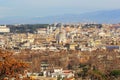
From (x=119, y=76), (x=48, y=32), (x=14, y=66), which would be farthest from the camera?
(x=48, y=32)

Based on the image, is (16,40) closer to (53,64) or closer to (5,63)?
(53,64)

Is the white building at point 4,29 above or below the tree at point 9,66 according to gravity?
below

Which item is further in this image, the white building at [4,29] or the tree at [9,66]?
the white building at [4,29]

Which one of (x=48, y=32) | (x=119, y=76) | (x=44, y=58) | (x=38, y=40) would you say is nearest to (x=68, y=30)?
(x=48, y=32)

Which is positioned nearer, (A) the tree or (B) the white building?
(A) the tree

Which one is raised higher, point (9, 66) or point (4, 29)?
point (9, 66)

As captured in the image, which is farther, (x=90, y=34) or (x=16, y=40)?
(x=90, y=34)

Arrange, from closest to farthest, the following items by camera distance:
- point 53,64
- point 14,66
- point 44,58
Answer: point 14,66, point 53,64, point 44,58

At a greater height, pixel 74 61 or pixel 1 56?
pixel 1 56

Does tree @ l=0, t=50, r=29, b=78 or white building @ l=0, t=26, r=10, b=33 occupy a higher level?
tree @ l=0, t=50, r=29, b=78

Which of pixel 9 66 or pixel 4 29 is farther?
pixel 4 29

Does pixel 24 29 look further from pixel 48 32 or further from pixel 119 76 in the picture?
pixel 119 76
